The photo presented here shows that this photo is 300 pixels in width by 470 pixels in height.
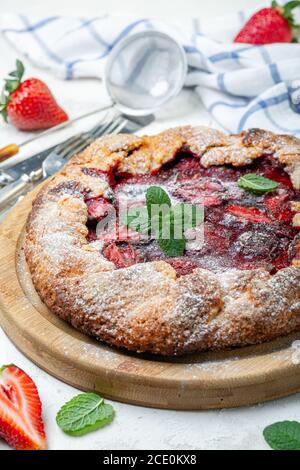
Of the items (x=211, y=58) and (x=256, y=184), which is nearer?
(x=256, y=184)

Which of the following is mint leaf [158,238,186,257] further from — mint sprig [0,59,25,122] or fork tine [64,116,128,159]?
mint sprig [0,59,25,122]

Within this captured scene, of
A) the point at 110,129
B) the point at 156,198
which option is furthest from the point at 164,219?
the point at 110,129

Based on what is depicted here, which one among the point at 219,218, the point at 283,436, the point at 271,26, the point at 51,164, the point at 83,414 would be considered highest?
the point at 271,26

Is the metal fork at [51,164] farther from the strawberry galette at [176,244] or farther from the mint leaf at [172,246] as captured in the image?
the mint leaf at [172,246]

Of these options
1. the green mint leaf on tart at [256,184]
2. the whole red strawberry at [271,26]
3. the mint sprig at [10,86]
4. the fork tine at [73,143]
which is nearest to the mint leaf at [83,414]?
the green mint leaf on tart at [256,184]

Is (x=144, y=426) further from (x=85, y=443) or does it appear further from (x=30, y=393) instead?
(x=30, y=393)

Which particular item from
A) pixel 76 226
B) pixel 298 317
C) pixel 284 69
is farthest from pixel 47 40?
pixel 298 317

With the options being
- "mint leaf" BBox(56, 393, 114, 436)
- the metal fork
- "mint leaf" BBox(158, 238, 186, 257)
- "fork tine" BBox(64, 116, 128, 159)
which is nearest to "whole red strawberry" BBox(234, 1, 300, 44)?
"fork tine" BBox(64, 116, 128, 159)

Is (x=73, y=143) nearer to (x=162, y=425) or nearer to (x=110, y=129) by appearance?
(x=110, y=129)

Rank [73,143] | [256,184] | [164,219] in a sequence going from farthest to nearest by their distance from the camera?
[73,143], [256,184], [164,219]
